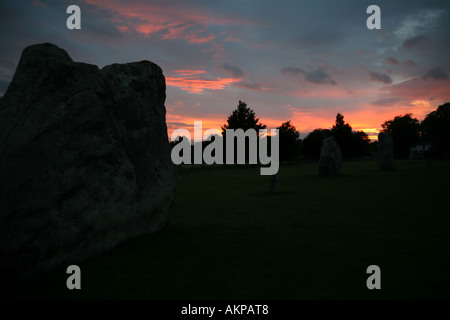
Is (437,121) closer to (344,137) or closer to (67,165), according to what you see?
(344,137)

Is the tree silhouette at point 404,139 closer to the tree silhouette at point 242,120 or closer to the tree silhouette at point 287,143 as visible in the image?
the tree silhouette at point 287,143

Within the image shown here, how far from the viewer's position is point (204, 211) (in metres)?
13.0

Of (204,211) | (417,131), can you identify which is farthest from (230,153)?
(417,131)

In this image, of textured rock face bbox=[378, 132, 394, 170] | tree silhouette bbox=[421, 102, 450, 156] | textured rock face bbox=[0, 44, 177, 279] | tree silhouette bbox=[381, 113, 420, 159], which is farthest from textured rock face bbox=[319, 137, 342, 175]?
tree silhouette bbox=[381, 113, 420, 159]

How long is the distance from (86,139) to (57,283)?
→ 275cm

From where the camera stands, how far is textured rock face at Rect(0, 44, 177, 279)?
5.49 m

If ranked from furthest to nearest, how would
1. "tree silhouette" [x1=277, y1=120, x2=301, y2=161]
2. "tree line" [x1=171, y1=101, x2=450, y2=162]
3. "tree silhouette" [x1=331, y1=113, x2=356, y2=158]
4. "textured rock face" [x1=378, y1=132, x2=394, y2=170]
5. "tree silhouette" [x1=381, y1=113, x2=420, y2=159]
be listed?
"tree silhouette" [x1=381, y1=113, x2=420, y2=159]
"tree silhouette" [x1=331, y1=113, x2=356, y2=158]
"tree silhouette" [x1=277, y1=120, x2=301, y2=161]
"tree line" [x1=171, y1=101, x2=450, y2=162]
"textured rock face" [x1=378, y1=132, x2=394, y2=170]

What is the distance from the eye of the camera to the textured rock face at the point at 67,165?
549 cm

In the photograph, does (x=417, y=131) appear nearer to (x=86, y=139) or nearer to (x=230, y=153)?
(x=230, y=153)

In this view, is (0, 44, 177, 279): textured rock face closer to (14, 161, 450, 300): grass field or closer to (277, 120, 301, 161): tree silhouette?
(14, 161, 450, 300): grass field

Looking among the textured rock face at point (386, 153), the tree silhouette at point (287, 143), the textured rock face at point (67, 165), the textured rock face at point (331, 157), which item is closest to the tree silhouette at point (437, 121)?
the tree silhouette at point (287, 143)

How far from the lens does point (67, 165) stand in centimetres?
616

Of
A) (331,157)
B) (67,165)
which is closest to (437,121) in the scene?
(331,157)

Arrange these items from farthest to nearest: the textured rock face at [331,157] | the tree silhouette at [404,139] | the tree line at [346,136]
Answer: the tree silhouette at [404,139] < the tree line at [346,136] < the textured rock face at [331,157]
